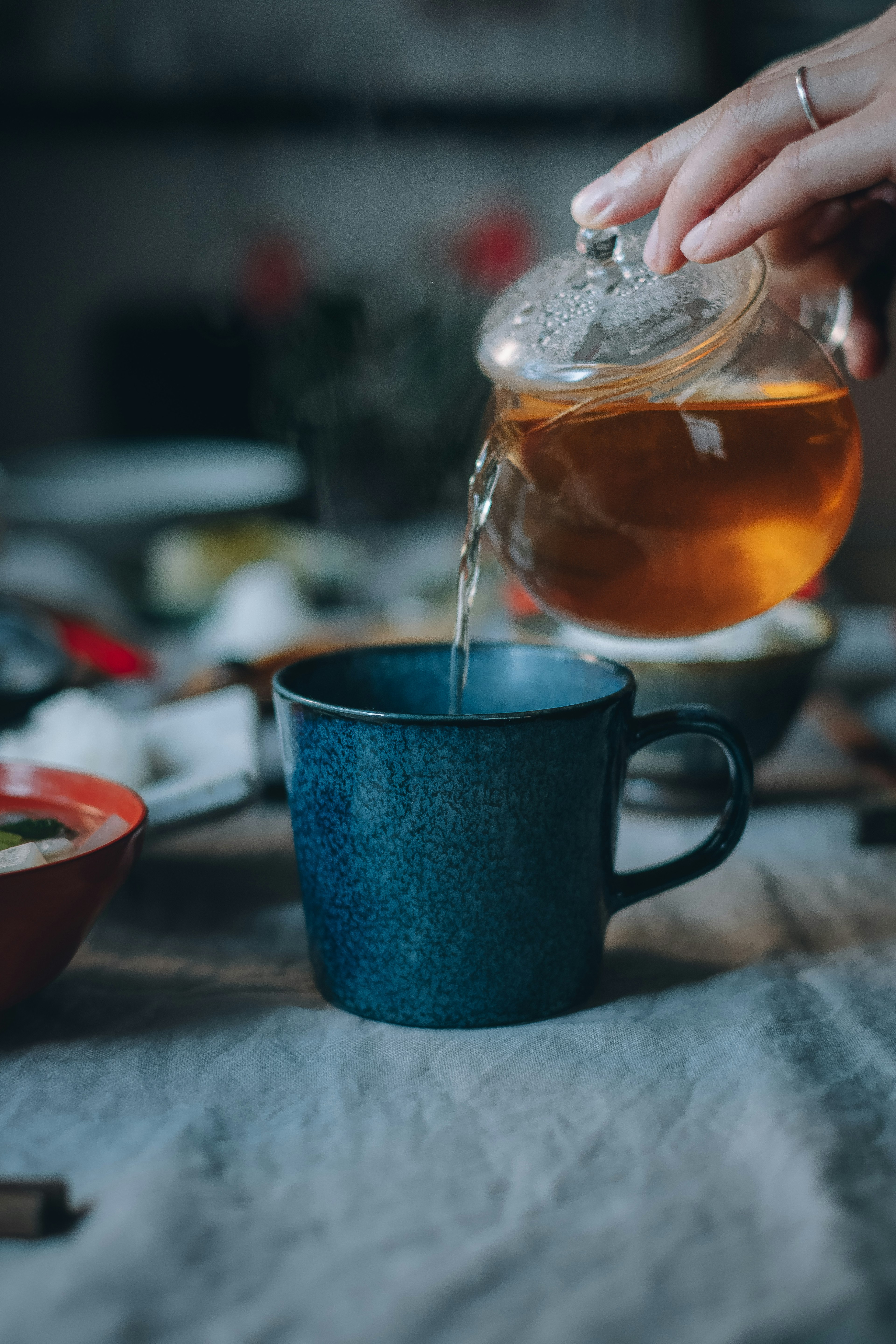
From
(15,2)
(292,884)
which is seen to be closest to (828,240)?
(292,884)

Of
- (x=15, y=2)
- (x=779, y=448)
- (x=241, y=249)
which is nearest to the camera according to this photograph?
(x=779, y=448)

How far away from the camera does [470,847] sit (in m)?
0.43

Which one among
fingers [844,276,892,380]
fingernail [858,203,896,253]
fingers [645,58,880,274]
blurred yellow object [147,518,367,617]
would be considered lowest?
blurred yellow object [147,518,367,617]

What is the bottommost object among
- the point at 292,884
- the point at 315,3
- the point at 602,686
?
the point at 292,884

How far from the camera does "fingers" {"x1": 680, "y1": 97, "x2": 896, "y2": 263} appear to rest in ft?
1.50

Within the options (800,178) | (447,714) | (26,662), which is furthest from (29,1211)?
(26,662)

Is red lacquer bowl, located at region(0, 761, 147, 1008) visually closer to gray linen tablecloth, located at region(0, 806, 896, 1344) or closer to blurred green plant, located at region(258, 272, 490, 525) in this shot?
gray linen tablecloth, located at region(0, 806, 896, 1344)

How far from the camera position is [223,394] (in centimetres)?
321

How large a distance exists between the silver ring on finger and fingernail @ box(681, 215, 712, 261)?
0.19ft

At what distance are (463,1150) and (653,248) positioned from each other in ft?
1.16

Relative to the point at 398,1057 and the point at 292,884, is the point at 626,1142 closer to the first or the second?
the point at 398,1057

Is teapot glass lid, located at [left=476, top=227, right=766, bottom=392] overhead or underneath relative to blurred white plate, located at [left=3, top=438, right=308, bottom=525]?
overhead

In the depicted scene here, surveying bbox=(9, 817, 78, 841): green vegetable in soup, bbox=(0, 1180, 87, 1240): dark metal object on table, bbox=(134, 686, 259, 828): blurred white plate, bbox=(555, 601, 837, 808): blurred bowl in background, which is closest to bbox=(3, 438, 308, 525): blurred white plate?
bbox=(134, 686, 259, 828): blurred white plate

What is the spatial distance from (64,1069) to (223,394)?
9.75ft
